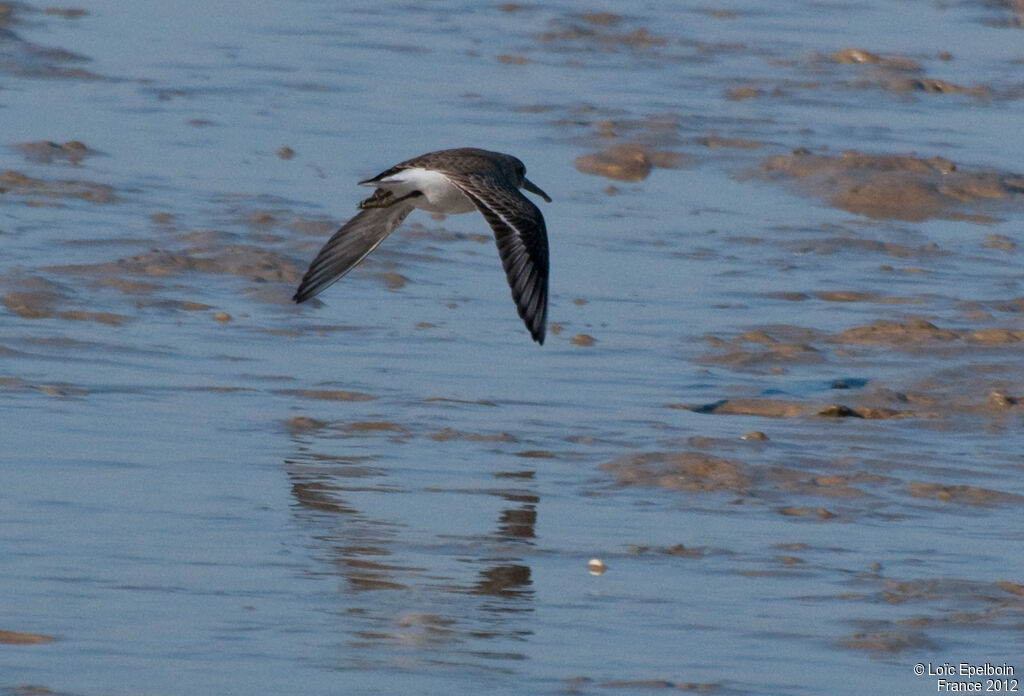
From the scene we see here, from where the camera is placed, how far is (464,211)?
741 cm

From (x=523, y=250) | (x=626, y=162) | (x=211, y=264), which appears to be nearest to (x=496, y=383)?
(x=523, y=250)

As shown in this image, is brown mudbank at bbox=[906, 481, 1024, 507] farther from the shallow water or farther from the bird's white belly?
the bird's white belly

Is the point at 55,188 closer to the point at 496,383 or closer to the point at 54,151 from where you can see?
the point at 54,151

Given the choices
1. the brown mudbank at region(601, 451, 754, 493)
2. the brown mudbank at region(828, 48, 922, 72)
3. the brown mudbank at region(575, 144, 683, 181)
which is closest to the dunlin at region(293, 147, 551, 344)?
the brown mudbank at region(601, 451, 754, 493)

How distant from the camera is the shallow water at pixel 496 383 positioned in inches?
189

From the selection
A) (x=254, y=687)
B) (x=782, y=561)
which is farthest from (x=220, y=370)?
(x=254, y=687)

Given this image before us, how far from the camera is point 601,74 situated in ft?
44.2

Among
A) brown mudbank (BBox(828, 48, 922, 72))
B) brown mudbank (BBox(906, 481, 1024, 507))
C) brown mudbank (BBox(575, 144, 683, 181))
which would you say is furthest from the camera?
brown mudbank (BBox(828, 48, 922, 72))

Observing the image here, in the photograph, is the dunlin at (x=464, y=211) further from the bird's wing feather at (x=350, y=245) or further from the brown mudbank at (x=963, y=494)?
the brown mudbank at (x=963, y=494)

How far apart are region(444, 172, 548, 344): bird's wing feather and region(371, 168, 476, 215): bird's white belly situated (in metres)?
0.30

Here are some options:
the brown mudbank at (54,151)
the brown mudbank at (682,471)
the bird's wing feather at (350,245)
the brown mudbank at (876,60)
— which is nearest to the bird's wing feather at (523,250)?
the brown mudbank at (682,471)

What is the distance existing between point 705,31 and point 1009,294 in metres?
7.00

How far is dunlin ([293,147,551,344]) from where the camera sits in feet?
22.0

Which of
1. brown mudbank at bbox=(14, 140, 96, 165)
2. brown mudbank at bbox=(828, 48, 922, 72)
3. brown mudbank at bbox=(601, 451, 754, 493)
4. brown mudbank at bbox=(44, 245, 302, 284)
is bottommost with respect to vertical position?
brown mudbank at bbox=(828, 48, 922, 72)
